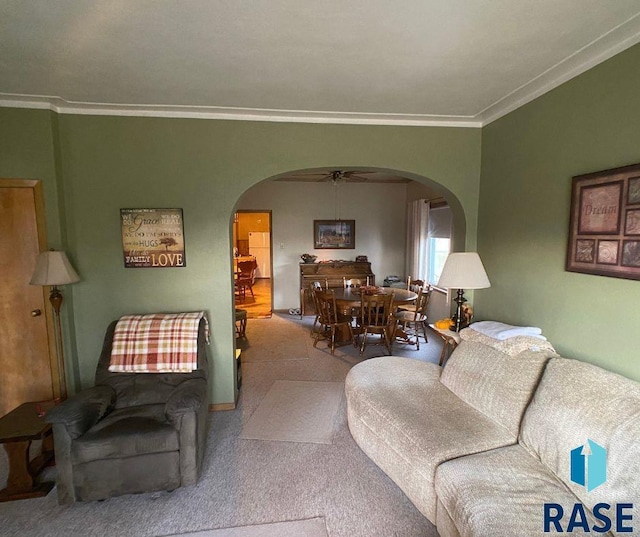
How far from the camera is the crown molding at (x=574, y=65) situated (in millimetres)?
1770

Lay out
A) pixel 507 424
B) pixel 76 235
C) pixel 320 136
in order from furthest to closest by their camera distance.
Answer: pixel 320 136 < pixel 76 235 < pixel 507 424

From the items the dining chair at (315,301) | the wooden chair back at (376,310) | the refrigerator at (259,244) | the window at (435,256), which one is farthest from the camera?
the refrigerator at (259,244)

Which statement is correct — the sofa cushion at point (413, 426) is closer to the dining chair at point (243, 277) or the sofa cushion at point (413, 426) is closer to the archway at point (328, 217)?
the archway at point (328, 217)

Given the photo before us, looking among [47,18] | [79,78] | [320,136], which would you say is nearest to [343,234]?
[320,136]

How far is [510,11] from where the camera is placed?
5.32ft

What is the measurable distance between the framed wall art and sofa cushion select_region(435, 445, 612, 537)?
213 inches

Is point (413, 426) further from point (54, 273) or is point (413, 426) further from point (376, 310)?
point (54, 273)

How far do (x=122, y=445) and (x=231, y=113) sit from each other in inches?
103

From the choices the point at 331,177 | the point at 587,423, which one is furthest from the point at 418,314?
the point at 587,423

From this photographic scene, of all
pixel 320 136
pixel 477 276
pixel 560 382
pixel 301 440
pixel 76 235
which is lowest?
pixel 301 440

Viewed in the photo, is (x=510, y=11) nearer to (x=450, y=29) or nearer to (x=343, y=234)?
(x=450, y=29)

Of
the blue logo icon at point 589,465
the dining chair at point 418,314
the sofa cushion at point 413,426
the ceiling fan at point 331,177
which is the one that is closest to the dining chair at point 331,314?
the dining chair at point 418,314

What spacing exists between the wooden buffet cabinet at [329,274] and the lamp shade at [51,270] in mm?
4386

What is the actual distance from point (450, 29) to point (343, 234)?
528 centimetres
